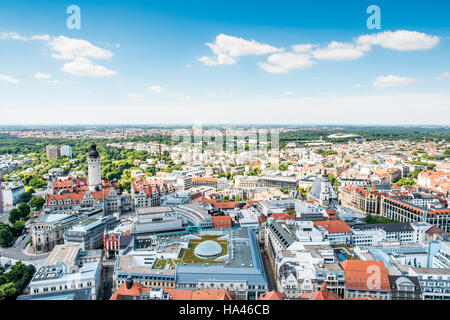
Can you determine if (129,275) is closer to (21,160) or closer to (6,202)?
(6,202)

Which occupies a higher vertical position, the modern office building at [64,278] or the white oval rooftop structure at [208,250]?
the white oval rooftop structure at [208,250]

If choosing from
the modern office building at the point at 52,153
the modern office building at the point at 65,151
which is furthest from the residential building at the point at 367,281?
the modern office building at the point at 52,153

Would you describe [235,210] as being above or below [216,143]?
below

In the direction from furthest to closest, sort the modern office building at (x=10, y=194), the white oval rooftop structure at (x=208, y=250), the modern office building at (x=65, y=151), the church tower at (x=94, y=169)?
1. the modern office building at (x=65, y=151)
2. the modern office building at (x=10, y=194)
3. the church tower at (x=94, y=169)
4. the white oval rooftop structure at (x=208, y=250)

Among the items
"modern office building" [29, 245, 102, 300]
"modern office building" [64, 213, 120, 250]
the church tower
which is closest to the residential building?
"modern office building" [29, 245, 102, 300]

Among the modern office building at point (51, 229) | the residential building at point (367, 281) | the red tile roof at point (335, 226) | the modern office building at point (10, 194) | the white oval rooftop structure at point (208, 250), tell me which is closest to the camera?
the residential building at point (367, 281)

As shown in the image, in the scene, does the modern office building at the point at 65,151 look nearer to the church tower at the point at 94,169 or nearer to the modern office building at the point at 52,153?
the modern office building at the point at 52,153

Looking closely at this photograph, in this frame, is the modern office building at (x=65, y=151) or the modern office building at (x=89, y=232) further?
the modern office building at (x=65, y=151)
